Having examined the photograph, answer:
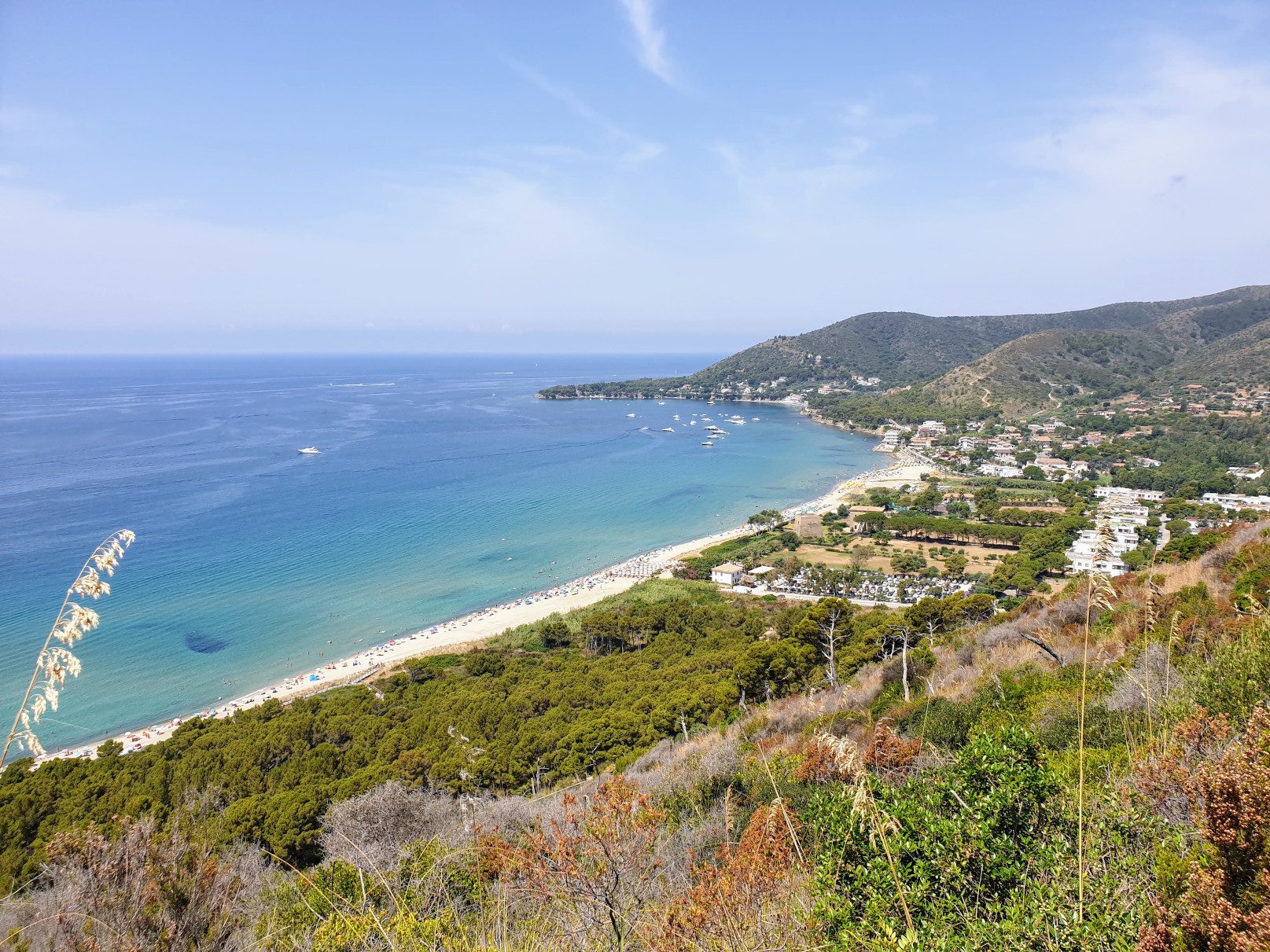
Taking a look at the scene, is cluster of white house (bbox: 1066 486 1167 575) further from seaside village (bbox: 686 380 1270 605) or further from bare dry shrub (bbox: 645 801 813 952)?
bare dry shrub (bbox: 645 801 813 952)

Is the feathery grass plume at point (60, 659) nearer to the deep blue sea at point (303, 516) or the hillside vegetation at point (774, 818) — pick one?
the hillside vegetation at point (774, 818)

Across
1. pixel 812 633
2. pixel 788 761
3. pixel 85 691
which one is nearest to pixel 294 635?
pixel 85 691

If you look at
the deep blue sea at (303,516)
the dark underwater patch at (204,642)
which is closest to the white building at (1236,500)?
the deep blue sea at (303,516)

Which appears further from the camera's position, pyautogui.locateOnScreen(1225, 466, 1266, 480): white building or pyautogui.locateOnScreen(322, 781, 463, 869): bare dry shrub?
pyautogui.locateOnScreen(1225, 466, 1266, 480): white building

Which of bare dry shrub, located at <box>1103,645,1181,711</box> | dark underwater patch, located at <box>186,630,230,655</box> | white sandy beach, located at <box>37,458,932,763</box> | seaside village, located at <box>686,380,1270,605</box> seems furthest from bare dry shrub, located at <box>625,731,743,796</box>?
dark underwater patch, located at <box>186,630,230,655</box>

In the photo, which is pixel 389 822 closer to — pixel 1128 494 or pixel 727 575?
pixel 727 575

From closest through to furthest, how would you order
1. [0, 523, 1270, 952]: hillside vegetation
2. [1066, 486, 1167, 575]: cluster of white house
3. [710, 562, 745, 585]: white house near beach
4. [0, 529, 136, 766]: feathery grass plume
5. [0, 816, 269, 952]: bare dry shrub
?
[0, 529, 136, 766]: feathery grass plume, [0, 523, 1270, 952]: hillside vegetation, [0, 816, 269, 952]: bare dry shrub, [1066, 486, 1167, 575]: cluster of white house, [710, 562, 745, 585]: white house near beach

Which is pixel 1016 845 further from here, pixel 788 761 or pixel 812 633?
pixel 812 633
